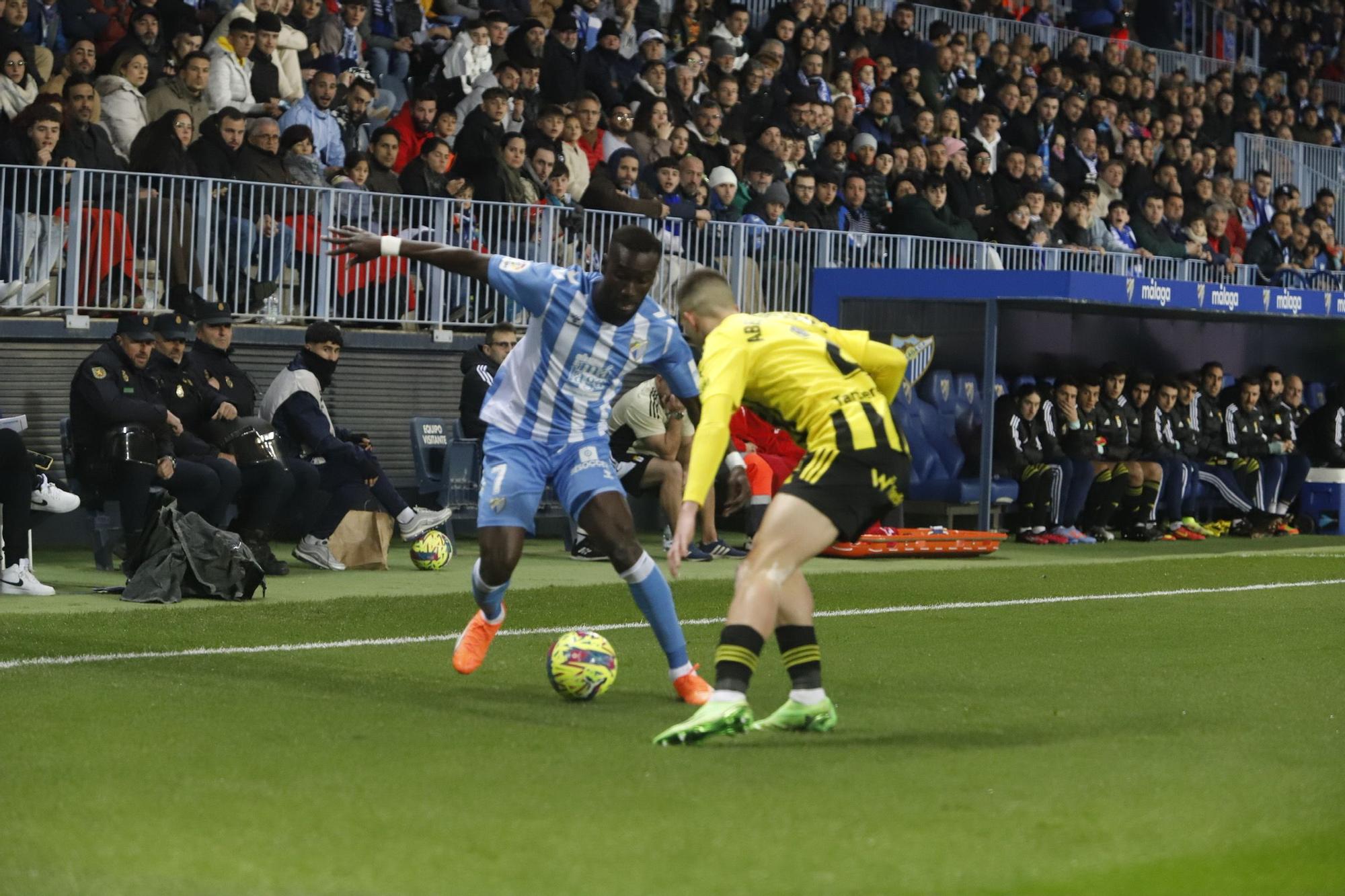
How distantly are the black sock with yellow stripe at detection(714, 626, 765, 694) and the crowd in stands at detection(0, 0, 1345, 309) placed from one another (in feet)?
30.3

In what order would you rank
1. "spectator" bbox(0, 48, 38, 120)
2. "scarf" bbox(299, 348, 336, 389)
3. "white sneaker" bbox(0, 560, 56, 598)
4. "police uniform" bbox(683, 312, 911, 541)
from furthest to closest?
"spectator" bbox(0, 48, 38, 120), "scarf" bbox(299, 348, 336, 389), "white sneaker" bbox(0, 560, 56, 598), "police uniform" bbox(683, 312, 911, 541)

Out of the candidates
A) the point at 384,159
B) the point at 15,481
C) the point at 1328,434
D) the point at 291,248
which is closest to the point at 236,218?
the point at 291,248

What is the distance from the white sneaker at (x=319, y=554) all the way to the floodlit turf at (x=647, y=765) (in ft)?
8.35

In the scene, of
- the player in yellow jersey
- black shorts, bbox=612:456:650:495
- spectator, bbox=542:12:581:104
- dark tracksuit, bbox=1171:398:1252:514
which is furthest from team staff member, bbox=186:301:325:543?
dark tracksuit, bbox=1171:398:1252:514

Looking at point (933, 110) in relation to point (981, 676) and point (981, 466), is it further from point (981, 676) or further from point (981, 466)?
point (981, 676)

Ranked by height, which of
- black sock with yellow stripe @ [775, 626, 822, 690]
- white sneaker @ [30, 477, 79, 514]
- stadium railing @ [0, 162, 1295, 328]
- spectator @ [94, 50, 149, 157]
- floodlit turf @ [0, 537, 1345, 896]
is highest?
spectator @ [94, 50, 149, 157]

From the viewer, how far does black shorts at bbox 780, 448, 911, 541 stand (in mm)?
7250

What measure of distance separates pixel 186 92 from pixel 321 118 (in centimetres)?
133

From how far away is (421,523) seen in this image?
1450 cm

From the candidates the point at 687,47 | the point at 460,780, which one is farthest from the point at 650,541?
the point at 460,780

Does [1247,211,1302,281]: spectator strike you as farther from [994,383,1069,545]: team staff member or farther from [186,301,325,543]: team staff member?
[186,301,325,543]: team staff member

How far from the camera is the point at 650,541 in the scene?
1725 cm

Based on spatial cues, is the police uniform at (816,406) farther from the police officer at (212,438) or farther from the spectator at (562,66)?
the spectator at (562,66)

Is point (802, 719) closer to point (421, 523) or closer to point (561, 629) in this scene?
point (561, 629)
